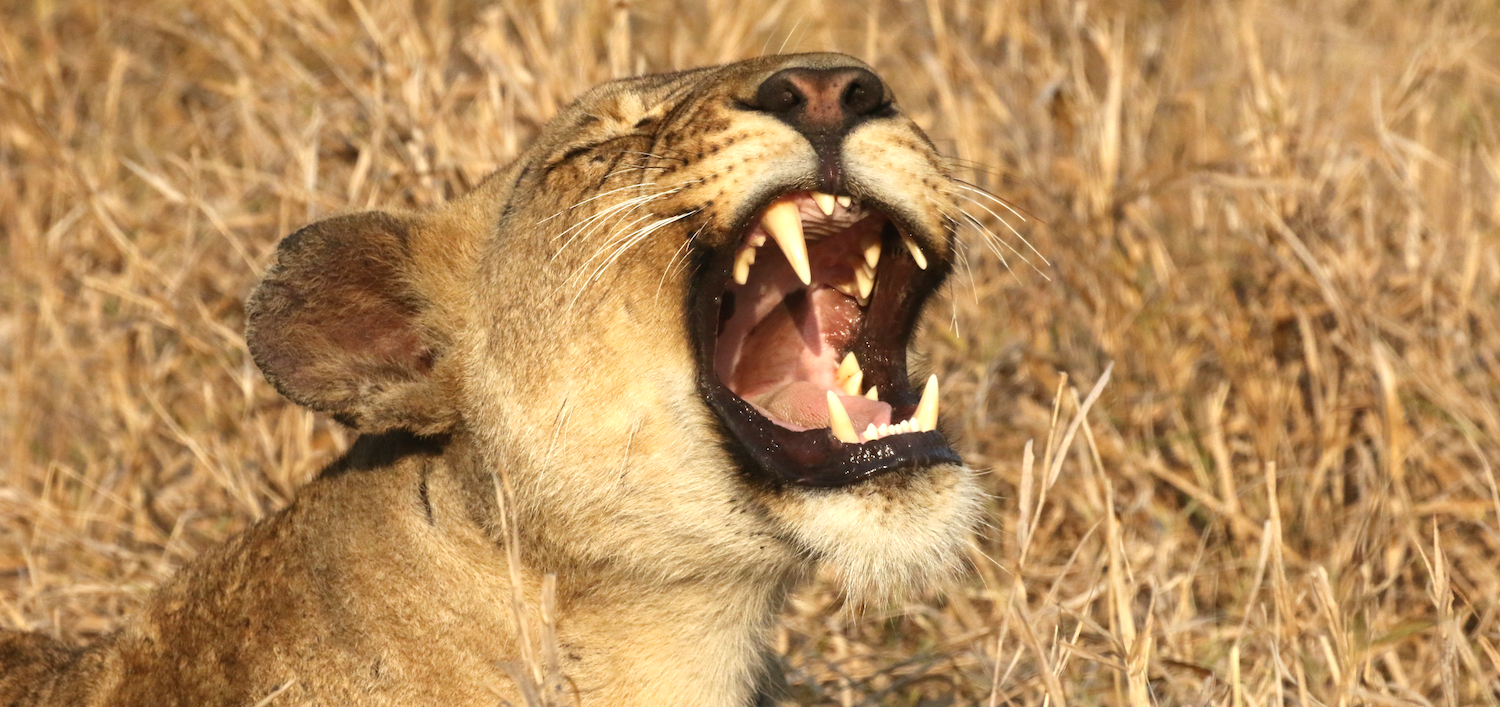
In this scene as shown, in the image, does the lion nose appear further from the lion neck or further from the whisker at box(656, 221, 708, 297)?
the lion neck

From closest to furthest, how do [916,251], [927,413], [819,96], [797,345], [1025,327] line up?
[819,96]
[927,413]
[916,251]
[797,345]
[1025,327]

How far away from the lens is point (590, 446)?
3086mm

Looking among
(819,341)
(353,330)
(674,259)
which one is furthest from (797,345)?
(353,330)

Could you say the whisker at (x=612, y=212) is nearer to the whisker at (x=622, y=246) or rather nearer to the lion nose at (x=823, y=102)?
the whisker at (x=622, y=246)

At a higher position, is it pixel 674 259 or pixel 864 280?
pixel 674 259

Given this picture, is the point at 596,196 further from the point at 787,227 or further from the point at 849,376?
the point at 849,376

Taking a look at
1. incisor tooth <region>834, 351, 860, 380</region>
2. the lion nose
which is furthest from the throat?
the lion nose

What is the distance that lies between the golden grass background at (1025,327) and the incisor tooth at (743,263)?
1322 mm

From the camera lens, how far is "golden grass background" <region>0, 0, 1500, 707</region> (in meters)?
4.62

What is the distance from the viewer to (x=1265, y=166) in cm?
517

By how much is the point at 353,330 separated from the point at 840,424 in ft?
3.15

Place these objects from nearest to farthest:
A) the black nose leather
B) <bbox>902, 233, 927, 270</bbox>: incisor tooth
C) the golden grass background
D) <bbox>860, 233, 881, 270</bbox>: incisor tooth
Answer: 1. the black nose leather
2. <bbox>902, 233, 927, 270</bbox>: incisor tooth
3. <bbox>860, 233, 881, 270</bbox>: incisor tooth
4. the golden grass background

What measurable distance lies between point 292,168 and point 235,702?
277 cm

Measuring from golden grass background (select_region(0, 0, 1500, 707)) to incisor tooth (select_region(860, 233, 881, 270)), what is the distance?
1082 millimetres
